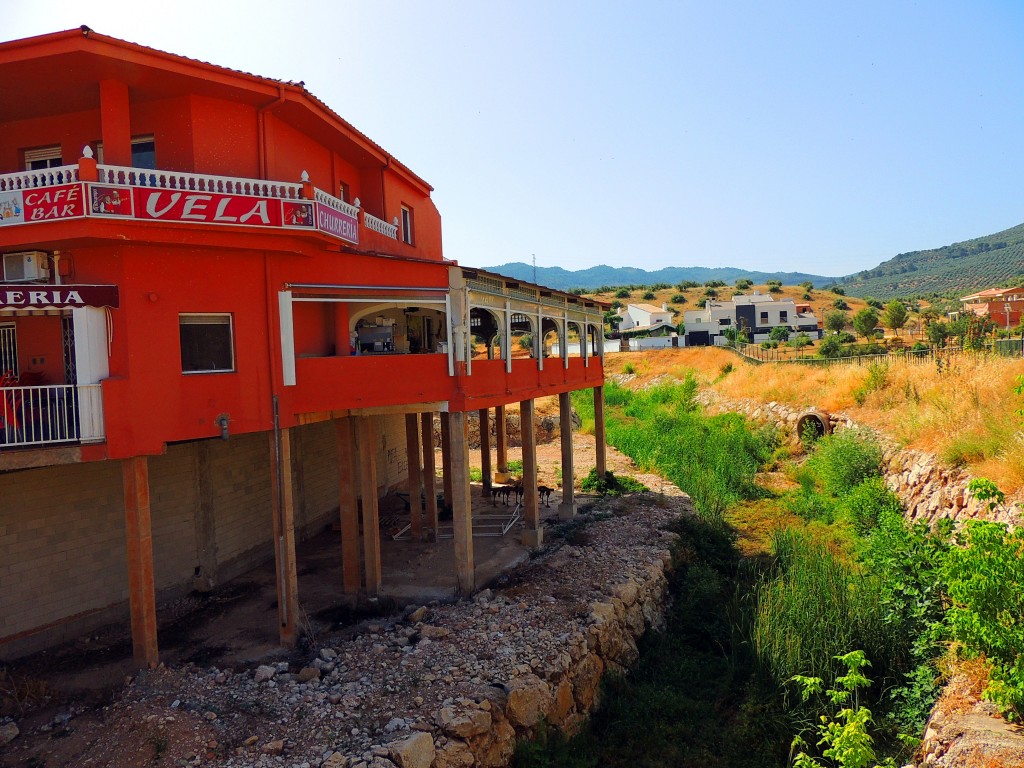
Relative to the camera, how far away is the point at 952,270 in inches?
5027

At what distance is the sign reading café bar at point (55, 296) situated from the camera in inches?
351

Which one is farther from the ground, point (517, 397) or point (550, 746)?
point (517, 397)

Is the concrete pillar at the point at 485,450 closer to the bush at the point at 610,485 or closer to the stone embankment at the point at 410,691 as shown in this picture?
the bush at the point at 610,485

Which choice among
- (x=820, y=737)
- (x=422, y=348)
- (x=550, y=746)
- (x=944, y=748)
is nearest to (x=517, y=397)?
(x=422, y=348)

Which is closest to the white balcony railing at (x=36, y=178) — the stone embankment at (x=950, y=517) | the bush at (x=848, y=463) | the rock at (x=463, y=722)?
the rock at (x=463, y=722)

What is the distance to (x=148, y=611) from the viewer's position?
32.8 feet

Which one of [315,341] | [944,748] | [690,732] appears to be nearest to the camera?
[944,748]

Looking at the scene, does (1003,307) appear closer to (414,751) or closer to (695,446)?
(695,446)

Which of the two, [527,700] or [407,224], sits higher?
[407,224]

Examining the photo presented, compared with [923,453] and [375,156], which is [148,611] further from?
[923,453]

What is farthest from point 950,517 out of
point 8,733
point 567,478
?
point 8,733

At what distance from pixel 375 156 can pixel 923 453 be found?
17438 millimetres

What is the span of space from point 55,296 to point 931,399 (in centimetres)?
2447

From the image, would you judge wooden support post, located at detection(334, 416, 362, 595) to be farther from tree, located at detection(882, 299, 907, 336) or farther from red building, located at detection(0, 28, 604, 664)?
tree, located at detection(882, 299, 907, 336)
